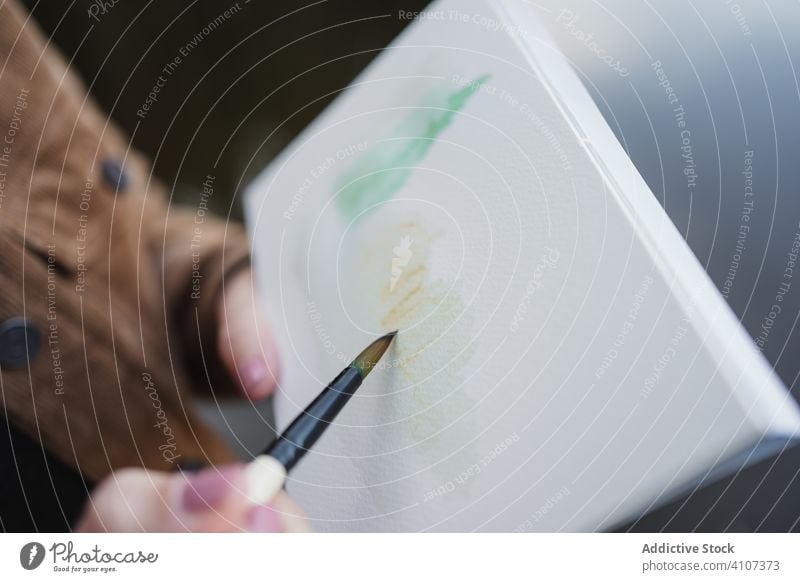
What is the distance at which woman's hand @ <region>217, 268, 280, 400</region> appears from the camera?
0.38 meters

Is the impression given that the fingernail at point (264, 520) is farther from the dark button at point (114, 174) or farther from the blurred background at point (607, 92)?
the dark button at point (114, 174)

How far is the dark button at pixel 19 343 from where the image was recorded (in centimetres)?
37

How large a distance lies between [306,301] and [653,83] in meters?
0.23

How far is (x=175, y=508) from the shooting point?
14.8 inches

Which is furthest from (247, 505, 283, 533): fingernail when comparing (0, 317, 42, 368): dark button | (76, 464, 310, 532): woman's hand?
(0, 317, 42, 368): dark button

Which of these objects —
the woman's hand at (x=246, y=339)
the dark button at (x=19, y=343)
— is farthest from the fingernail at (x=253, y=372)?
the dark button at (x=19, y=343)

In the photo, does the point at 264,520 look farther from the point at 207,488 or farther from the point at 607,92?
the point at 607,92

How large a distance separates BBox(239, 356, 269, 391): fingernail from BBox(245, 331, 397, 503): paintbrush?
3cm

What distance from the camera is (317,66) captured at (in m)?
0.39

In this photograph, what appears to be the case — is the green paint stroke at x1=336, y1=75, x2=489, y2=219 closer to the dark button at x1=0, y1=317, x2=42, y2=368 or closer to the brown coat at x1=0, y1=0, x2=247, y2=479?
the brown coat at x1=0, y1=0, x2=247, y2=479

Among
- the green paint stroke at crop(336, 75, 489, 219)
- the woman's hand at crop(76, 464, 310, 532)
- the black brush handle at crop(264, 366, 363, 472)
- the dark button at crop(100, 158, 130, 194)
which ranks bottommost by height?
the woman's hand at crop(76, 464, 310, 532)

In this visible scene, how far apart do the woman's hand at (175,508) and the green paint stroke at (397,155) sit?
0.53 feet

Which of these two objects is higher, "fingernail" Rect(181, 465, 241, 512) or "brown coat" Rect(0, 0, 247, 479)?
"brown coat" Rect(0, 0, 247, 479)
